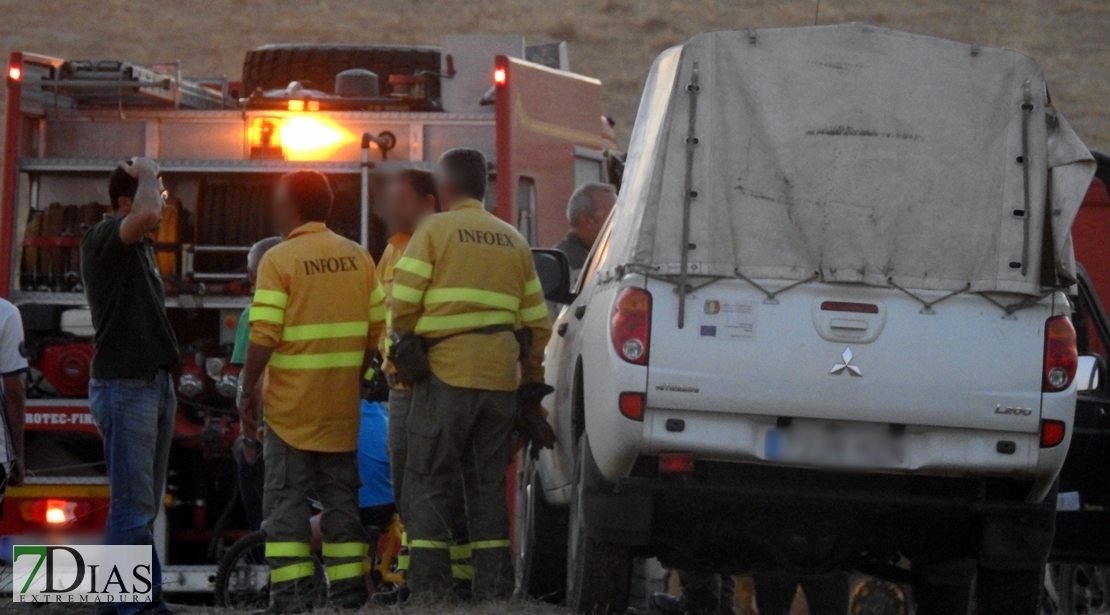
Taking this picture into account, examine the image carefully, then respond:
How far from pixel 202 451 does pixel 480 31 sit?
32741mm

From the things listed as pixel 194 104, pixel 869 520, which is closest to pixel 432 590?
pixel 869 520

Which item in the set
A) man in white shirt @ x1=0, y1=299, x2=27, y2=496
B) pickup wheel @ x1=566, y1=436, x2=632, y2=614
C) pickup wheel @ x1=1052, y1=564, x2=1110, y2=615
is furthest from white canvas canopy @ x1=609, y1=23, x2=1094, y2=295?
pickup wheel @ x1=1052, y1=564, x2=1110, y2=615

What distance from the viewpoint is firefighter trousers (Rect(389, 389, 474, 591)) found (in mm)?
7477

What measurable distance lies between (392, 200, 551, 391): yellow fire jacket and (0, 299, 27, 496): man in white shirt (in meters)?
1.50

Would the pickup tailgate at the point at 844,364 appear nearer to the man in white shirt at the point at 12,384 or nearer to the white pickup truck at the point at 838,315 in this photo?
the white pickup truck at the point at 838,315

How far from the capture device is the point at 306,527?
23.7 feet

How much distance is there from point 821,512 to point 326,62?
22.8 feet

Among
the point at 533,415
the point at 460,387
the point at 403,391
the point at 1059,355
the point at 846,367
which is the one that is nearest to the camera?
the point at 846,367

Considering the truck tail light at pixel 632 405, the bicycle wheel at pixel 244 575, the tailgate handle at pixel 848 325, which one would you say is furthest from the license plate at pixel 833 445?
the bicycle wheel at pixel 244 575

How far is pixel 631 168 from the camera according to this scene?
→ 673 cm

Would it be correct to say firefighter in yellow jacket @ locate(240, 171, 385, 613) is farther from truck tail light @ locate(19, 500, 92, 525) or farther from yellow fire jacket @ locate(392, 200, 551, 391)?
truck tail light @ locate(19, 500, 92, 525)

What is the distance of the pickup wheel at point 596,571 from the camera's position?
6379mm

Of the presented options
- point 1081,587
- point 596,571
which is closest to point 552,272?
point 596,571

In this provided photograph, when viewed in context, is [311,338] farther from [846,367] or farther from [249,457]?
[846,367]
